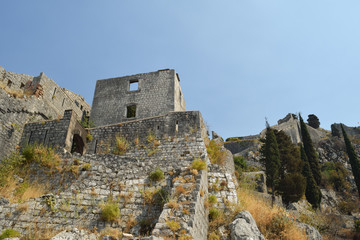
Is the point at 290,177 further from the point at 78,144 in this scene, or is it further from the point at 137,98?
the point at 78,144

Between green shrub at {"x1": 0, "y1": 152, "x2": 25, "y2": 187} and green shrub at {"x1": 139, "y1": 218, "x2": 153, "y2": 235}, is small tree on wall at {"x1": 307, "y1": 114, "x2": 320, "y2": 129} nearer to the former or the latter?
green shrub at {"x1": 139, "y1": 218, "x2": 153, "y2": 235}

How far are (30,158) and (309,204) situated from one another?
2302 cm

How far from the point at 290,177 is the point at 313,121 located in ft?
154

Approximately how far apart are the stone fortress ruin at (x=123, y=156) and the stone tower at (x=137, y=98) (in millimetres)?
74

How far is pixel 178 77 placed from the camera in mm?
19359

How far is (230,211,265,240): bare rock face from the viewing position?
21.5 ft

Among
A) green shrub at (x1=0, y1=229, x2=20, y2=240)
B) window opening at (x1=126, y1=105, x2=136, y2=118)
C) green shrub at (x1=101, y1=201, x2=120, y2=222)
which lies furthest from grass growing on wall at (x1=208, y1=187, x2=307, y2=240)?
window opening at (x1=126, y1=105, x2=136, y2=118)

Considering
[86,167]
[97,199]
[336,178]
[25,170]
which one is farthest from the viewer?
[336,178]

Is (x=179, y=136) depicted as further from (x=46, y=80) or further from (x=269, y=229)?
(x=46, y=80)

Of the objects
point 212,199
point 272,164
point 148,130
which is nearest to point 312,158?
point 272,164

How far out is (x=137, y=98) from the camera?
17906 millimetres

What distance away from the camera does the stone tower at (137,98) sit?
56.4 ft

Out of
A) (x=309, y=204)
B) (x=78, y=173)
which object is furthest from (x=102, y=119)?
(x=309, y=204)

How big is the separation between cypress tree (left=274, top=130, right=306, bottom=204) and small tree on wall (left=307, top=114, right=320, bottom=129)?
4178 centimetres
